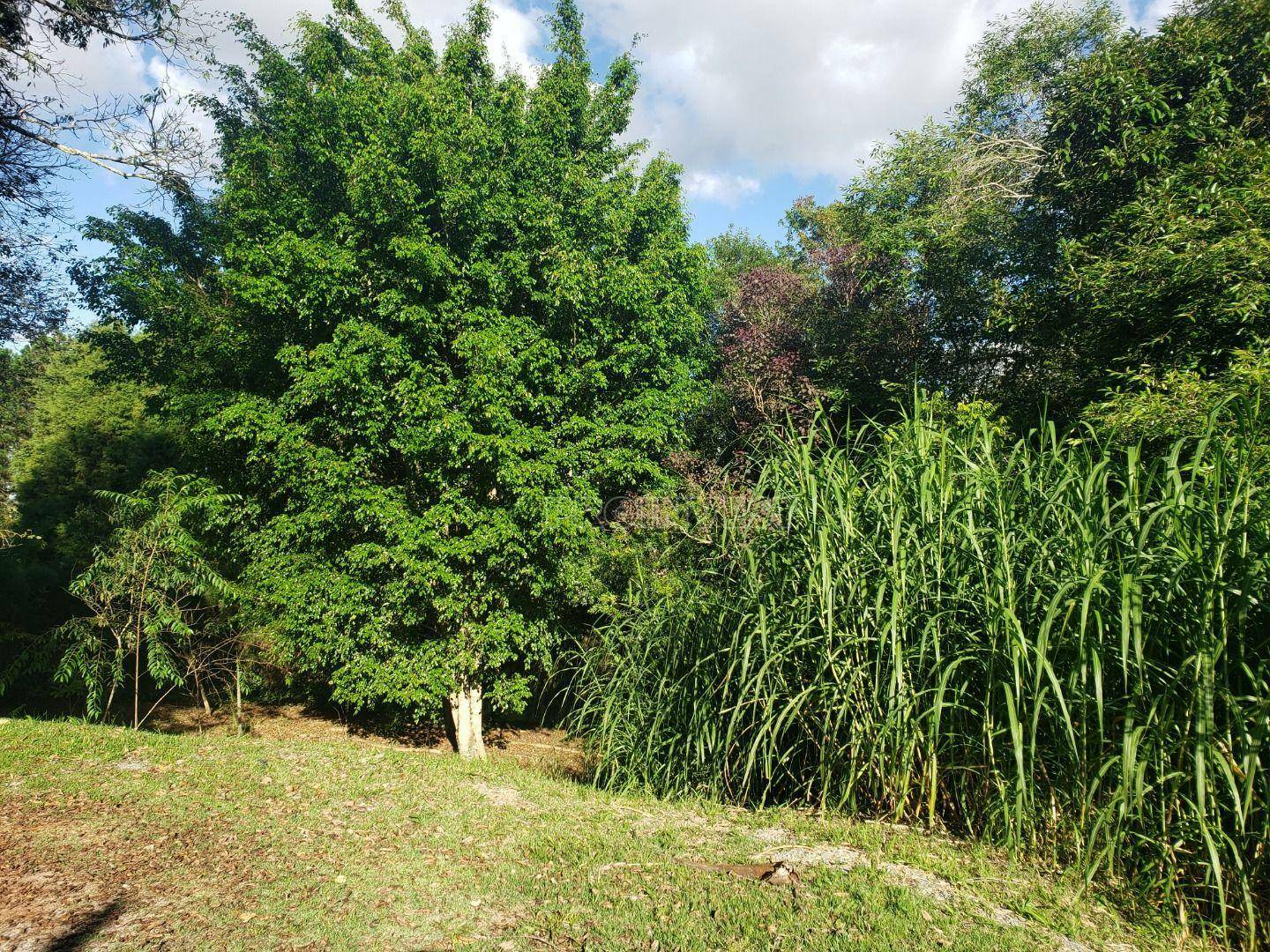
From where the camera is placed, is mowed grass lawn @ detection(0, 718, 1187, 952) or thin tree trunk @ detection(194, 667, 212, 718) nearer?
mowed grass lawn @ detection(0, 718, 1187, 952)

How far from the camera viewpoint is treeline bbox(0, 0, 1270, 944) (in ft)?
10.1

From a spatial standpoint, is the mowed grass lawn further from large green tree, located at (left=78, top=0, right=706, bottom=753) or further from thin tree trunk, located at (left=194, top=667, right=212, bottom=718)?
thin tree trunk, located at (left=194, top=667, right=212, bottom=718)

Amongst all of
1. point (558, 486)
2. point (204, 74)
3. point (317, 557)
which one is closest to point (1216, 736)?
point (558, 486)

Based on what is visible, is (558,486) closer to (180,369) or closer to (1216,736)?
(180,369)

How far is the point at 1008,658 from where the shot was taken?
321 centimetres

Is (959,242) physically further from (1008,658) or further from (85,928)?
(85,928)

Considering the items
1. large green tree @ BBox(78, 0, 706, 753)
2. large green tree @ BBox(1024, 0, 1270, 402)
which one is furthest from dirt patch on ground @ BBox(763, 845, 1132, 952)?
large green tree @ BBox(1024, 0, 1270, 402)

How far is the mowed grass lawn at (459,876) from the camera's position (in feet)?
8.73

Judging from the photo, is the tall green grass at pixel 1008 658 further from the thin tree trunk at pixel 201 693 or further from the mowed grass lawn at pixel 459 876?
the thin tree trunk at pixel 201 693

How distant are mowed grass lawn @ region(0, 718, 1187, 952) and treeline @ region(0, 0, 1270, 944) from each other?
0.38m

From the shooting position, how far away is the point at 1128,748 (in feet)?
8.50

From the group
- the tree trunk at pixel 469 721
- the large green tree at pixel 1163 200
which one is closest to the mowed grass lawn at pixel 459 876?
the tree trunk at pixel 469 721

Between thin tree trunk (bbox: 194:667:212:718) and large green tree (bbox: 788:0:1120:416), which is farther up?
large green tree (bbox: 788:0:1120:416)

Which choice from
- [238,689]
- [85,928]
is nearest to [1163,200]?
[85,928]
